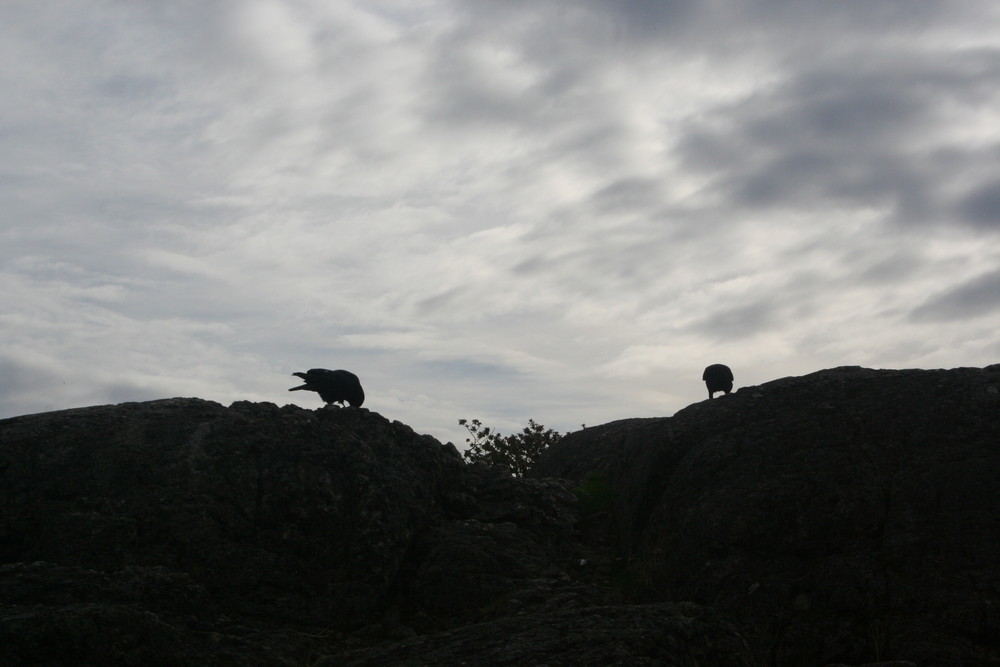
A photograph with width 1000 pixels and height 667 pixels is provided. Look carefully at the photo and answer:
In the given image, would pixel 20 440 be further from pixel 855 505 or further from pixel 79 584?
pixel 855 505

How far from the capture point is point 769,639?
9188 mm

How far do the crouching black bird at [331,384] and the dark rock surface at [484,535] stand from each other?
4.10 m

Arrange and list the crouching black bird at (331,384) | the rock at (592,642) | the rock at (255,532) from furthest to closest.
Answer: the crouching black bird at (331,384) → the rock at (255,532) → the rock at (592,642)

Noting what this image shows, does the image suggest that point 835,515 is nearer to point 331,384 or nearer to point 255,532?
point 255,532

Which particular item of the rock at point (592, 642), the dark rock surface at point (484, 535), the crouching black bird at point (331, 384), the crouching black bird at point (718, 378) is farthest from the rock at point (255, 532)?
the crouching black bird at point (718, 378)

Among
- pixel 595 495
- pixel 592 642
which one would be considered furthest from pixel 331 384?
pixel 592 642

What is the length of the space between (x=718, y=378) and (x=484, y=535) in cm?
1168

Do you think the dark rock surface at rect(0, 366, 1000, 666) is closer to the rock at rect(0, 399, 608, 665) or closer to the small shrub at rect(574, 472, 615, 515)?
the rock at rect(0, 399, 608, 665)

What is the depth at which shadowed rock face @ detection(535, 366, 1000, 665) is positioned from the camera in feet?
Result: 29.3

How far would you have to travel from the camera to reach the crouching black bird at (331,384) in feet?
54.7

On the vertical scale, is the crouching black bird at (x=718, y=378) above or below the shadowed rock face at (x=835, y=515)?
above

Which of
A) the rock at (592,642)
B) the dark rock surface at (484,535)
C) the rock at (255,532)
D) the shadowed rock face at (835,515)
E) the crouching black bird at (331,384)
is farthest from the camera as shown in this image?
the crouching black bird at (331,384)

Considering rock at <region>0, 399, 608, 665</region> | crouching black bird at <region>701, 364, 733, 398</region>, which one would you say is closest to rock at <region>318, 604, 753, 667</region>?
rock at <region>0, 399, 608, 665</region>

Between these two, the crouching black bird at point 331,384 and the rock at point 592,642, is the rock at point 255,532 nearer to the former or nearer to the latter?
the rock at point 592,642
